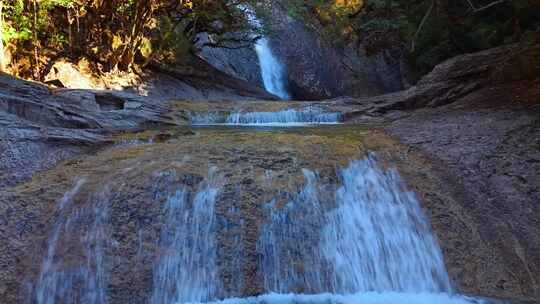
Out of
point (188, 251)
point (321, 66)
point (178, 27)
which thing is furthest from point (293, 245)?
point (321, 66)

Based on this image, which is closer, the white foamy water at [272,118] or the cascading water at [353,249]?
the cascading water at [353,249]

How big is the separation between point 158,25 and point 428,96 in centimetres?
903

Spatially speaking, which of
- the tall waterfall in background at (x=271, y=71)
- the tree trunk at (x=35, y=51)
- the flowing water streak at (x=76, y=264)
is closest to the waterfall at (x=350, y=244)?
the flowing water streak at (x=76, y=264)

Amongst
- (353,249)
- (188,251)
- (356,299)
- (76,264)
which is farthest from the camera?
(353,249)

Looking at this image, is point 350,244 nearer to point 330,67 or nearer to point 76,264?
point 76,264

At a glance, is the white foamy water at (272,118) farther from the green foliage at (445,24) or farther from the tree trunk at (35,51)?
the tree trunk at (35,51)

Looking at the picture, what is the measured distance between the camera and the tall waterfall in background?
18062 mm

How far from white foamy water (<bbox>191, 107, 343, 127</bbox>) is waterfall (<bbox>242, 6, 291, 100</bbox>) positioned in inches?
308

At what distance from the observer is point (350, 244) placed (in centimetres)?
401

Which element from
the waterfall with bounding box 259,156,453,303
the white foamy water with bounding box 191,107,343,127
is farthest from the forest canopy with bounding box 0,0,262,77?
the waterfall with bounding box 259,156,453,303

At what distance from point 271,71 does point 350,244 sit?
50.6 feet

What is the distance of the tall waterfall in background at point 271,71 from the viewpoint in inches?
711

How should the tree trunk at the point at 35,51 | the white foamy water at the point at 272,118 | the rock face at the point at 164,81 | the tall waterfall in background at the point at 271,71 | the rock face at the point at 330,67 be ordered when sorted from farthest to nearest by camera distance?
the tall waterfall in background at the point at 271,71 < the rock face at the point at 330,67 < the rock face at the point at 164,81 < the tree trunk at the point at 35,51 < the white foamy water at the point at 272,118

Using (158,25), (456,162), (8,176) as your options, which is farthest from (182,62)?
(456,162)
